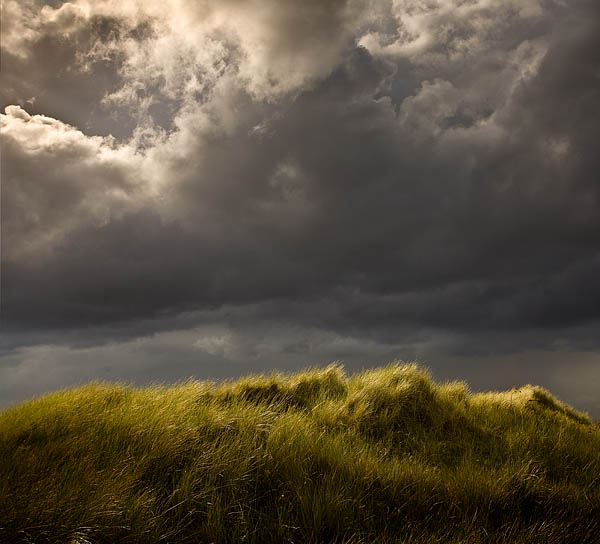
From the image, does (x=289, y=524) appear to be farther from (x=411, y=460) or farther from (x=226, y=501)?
(x=411, y=460)

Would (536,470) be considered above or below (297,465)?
below

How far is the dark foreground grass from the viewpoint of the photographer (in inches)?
184

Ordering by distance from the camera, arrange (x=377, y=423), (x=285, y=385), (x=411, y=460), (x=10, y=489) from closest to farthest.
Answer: (x=10, y=489)
(x=411, y=460)
(x=377, y=423)
(x=285, y=385)

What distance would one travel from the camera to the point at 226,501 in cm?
535

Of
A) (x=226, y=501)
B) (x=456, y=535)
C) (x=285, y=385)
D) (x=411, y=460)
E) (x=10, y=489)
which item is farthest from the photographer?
(x=285, y=385)

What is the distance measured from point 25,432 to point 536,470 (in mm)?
7676

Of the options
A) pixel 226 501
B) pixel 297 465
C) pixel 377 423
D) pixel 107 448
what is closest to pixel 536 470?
pixel 377 423

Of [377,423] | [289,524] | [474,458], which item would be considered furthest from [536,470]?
[289,524]

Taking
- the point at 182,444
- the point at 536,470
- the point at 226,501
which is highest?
the point at 182,444

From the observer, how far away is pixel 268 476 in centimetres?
591

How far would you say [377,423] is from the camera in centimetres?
893

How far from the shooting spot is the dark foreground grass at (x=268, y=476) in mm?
4680

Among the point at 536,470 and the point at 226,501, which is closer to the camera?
the point at 226,501

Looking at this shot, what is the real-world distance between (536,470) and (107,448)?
653 centimetres
